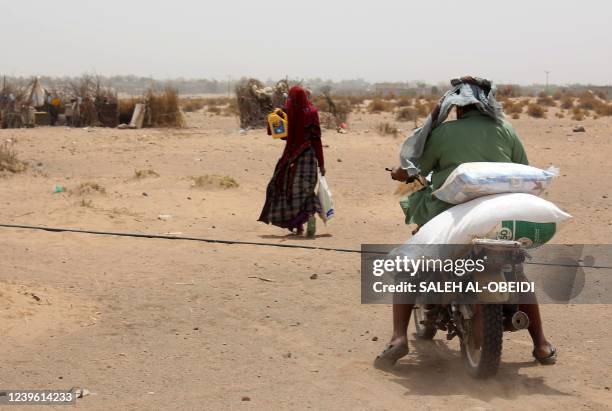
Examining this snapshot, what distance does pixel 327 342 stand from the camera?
18.4ft

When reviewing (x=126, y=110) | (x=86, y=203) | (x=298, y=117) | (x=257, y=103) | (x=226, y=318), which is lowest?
(x=226, y=318)

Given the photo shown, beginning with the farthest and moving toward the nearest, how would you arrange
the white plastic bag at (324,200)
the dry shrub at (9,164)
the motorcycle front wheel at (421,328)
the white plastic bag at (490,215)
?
the dry shrub at (9,164), the white plastic bag at (324,200), the motorcycle front wheel at (421,328), the white plastic bag at (490,215)

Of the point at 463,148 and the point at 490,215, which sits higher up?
the point at 463,148

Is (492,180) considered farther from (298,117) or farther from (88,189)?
(88,189)

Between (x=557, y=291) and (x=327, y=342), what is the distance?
2.20 metres

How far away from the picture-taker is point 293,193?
30.6ft

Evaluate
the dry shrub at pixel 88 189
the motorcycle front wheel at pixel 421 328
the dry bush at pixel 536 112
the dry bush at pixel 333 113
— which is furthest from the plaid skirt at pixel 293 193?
the dry bush at pixel 536 112

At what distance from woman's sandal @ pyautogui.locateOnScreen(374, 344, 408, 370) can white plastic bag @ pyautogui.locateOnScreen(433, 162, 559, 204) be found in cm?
88

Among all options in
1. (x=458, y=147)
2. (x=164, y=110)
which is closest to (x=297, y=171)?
(x=458, y=147)

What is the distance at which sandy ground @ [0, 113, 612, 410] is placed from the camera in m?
4.65

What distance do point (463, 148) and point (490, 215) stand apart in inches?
21.9

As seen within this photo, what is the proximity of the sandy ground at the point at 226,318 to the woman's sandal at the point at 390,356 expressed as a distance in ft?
0.29

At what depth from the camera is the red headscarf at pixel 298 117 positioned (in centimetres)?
917

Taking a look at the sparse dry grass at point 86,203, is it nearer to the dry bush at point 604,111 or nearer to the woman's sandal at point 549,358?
the woman's sandal at point 549,358
